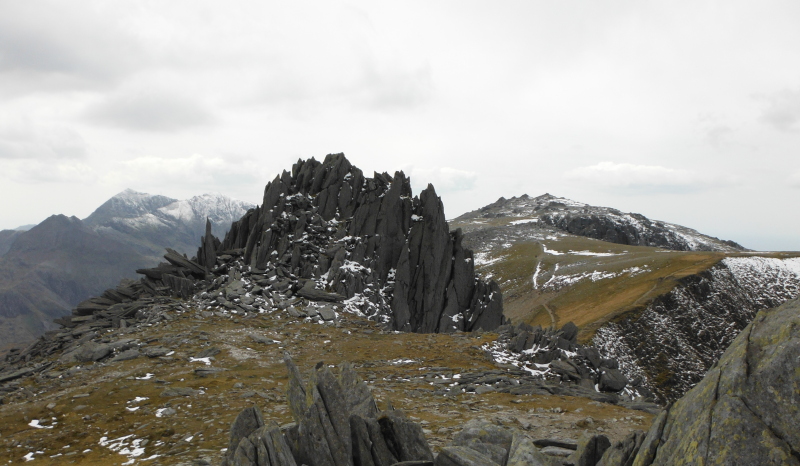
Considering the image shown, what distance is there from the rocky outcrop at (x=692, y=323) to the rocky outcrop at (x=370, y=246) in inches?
1060

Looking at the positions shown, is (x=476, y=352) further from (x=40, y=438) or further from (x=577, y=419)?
(x=40, y=438)

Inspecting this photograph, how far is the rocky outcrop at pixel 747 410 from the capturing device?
7.50m

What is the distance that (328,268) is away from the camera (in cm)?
5175

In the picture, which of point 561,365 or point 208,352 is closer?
point 561,365

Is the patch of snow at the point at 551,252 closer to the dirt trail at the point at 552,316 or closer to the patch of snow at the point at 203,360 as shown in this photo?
the dirt trail at the point at 552,316

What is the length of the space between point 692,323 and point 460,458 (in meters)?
87.3

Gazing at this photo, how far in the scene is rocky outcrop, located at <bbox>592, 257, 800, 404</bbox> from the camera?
216 feet

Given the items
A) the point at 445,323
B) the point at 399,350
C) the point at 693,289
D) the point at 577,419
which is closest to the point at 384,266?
the point at 445,323

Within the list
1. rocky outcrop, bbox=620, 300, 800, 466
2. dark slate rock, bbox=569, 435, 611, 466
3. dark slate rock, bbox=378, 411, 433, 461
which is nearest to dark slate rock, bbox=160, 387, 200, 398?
dark slate rock, bbox=378, 411, 433, 461

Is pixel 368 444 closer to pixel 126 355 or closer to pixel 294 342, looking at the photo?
pixel 294 342

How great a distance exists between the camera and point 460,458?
1048 cm

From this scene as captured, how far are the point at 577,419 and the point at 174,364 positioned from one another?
26.8 m

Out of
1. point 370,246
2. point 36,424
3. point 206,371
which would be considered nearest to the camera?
point 36,424

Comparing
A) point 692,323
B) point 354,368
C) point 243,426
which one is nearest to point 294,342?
point 354,368
